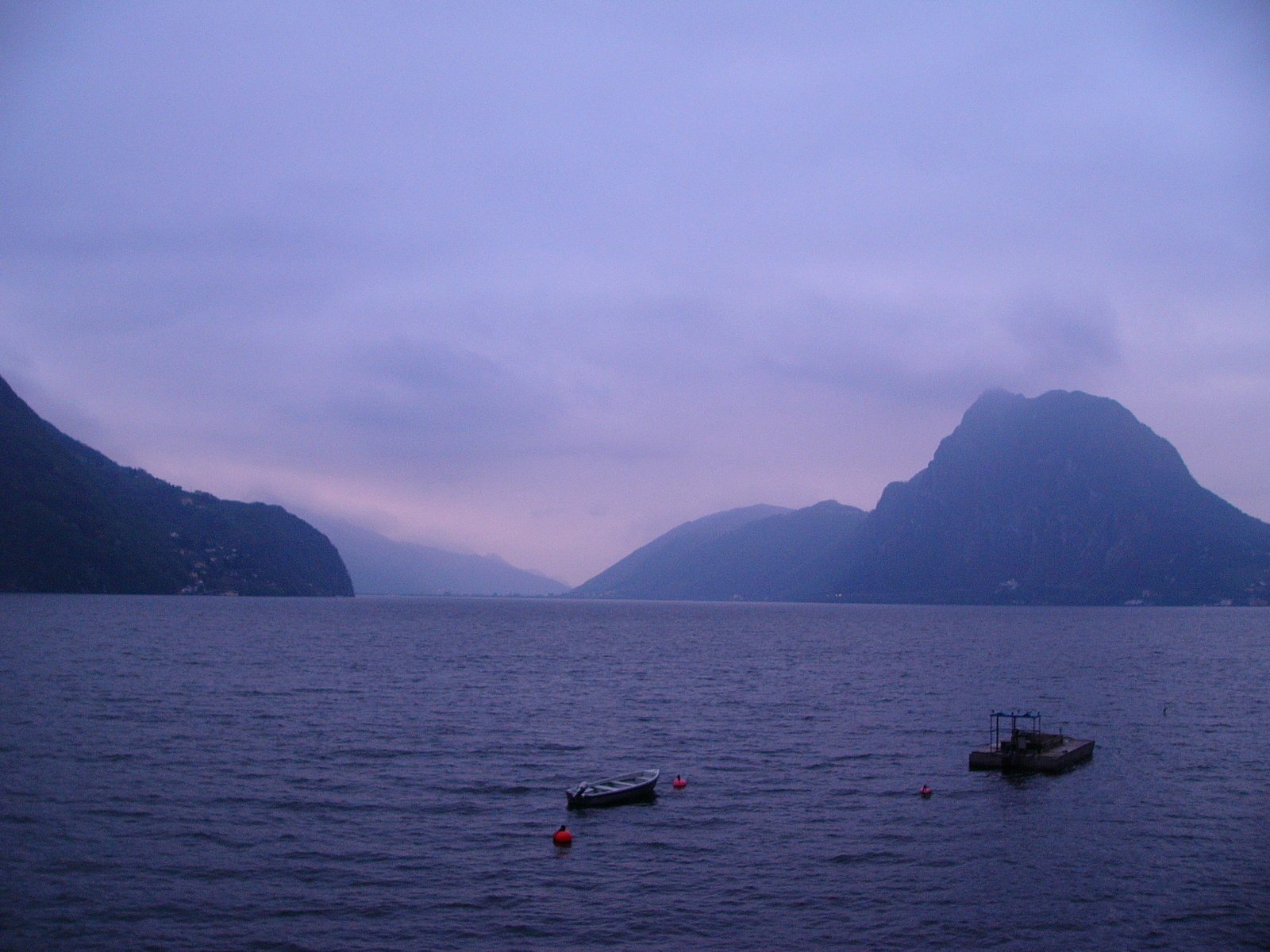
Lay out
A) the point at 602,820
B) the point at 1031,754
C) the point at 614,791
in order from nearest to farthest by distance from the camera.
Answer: the point at 602,820
the point at 614,791
the point at 1031,754

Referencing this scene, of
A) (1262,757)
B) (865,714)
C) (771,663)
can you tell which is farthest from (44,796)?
(771,663)

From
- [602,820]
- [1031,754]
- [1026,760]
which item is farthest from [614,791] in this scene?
[1031,754]

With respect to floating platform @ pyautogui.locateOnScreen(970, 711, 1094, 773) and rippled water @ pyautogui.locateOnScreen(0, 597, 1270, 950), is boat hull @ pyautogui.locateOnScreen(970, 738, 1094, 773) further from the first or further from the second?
rippled water @ pyautogui.locateOnScreen(0, 597, 1270, 950)

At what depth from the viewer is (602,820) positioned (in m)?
38.2

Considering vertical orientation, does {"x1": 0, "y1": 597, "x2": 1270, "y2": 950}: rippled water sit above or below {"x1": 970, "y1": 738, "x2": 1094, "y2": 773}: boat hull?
below

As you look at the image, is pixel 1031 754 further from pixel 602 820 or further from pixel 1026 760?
pixel 602 820

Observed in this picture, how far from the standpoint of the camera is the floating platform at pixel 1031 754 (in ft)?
159

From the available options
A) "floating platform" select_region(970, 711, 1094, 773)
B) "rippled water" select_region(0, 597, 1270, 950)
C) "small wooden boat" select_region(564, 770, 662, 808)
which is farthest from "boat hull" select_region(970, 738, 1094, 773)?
"small wooden boat" select_region(564, 770, 662, 808)

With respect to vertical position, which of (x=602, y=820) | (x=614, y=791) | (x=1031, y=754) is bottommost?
(x=602, y=820)

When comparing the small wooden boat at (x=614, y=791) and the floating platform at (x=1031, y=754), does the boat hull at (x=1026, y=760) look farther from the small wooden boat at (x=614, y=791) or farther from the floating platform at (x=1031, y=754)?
the small wooden boat at (x=614, y=791)

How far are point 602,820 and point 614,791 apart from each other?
1949 mm

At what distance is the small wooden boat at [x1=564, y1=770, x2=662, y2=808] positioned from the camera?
129 feet

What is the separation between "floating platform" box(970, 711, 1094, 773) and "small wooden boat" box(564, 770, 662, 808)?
1873 centimetres

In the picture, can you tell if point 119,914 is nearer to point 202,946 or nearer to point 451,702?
point 202,946
